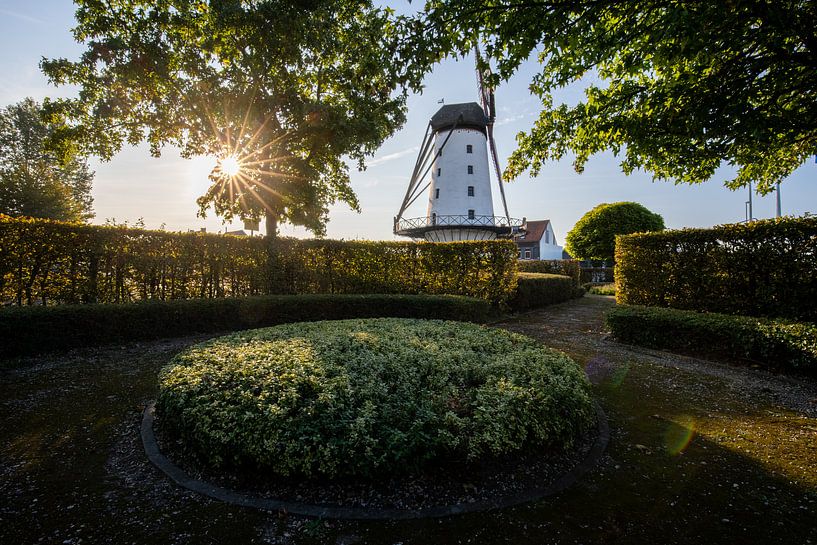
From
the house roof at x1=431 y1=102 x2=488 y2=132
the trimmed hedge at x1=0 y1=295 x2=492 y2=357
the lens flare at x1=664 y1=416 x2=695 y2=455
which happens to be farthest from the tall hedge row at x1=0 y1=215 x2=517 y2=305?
the house roof at x1=431 y1=102 x2=488 y2=132

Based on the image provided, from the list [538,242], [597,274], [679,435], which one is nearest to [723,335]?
[679,435]

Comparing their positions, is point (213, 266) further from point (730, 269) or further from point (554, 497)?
point (730, 269)

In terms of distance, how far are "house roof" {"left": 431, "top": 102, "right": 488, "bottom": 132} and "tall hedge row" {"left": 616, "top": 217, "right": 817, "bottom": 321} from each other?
20758 mm

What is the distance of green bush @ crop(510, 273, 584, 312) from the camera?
47.7 feet

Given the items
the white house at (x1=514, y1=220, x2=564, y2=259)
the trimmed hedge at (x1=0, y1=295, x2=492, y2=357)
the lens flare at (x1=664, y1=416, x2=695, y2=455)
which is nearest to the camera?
the lens flare at (x1=664, y1=416, x2=695, y2=455)

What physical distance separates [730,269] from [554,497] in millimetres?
9072

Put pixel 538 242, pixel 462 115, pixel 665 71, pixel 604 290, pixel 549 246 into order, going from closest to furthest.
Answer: pixel 665 71 < pixel 604 290 < pixel 462 115 < pixel 538 242 < pixel 549 246

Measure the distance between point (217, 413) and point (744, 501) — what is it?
4.73 metres

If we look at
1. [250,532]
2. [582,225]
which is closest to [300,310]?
[250,532]

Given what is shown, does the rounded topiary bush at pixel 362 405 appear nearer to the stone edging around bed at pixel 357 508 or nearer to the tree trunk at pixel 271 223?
the stone edging around bed at pixel 357 508

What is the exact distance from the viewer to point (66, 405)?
4.81 m

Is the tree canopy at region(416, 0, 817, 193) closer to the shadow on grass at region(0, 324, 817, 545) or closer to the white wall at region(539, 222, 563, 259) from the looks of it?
the shadow on grass at region(0, 324, 817, 545)

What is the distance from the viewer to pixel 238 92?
468 inches

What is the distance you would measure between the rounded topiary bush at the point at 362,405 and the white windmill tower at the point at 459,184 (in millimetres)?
23024
